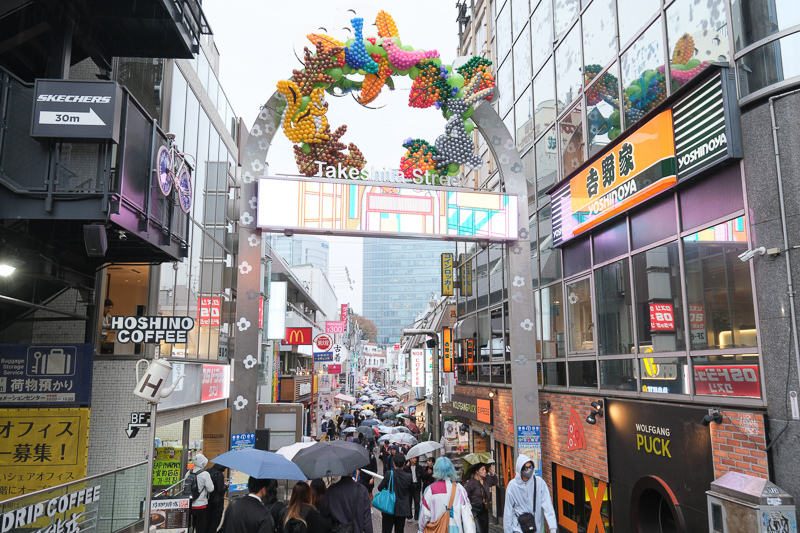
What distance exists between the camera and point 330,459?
7855 mm

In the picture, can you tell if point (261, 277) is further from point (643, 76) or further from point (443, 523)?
point (643, 76)

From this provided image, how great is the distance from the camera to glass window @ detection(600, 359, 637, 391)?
10742 mm

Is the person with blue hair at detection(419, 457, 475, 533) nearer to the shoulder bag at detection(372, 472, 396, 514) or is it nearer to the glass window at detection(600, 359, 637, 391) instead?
the shoulder bag at detection(372, 472, 396, 514)

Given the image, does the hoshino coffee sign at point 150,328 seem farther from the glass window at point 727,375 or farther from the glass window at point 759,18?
the glass window at point 759,18

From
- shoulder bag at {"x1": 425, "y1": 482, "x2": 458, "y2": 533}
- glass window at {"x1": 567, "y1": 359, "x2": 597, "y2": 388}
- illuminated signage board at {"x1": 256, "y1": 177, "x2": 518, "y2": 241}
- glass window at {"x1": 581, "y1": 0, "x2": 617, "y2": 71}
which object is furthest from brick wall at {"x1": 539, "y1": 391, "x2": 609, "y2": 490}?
glass window at {"x1": 581, "y1": 0, "x2": 617, "y2": 71}

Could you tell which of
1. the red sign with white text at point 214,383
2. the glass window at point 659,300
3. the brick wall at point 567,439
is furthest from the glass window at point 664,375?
the red sign with white text at point 214,383

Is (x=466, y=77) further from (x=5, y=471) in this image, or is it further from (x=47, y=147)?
(x=5, y=471)

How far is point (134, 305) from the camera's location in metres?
13.0

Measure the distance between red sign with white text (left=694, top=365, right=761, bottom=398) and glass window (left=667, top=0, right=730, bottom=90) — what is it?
165 inches

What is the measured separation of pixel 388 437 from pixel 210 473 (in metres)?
10.8

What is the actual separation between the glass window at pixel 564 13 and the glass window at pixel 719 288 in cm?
736

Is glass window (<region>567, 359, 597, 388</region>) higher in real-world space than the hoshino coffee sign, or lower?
lower

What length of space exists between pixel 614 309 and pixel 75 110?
980cm

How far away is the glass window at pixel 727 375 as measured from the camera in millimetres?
7434
